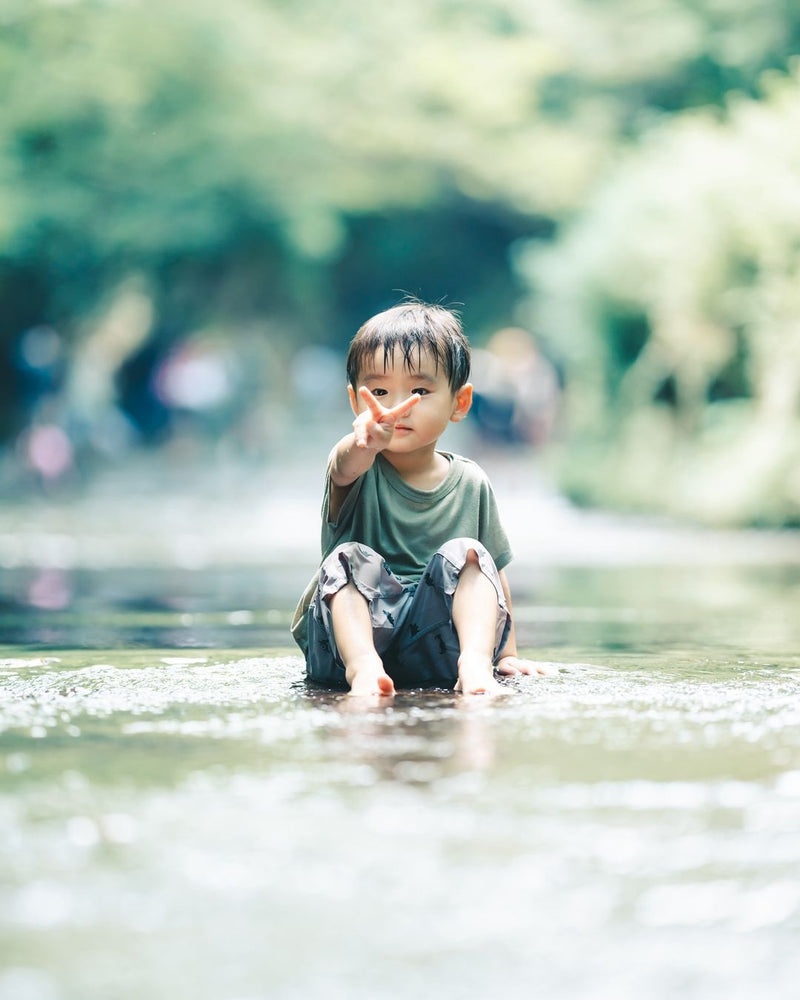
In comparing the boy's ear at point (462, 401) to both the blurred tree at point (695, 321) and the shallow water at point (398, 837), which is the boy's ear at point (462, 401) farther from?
the blurred tree at point (695, 321)

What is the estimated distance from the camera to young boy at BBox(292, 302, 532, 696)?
385 centimetres

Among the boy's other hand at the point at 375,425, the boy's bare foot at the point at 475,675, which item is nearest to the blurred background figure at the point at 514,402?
the boy's bare foot at the point at 475,675

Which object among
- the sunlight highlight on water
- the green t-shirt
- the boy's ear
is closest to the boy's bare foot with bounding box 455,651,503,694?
the sunlight highlight on water

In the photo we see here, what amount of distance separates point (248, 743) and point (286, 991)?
130 centimetres

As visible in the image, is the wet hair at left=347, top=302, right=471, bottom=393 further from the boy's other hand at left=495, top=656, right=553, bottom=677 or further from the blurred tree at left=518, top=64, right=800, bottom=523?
the blurred tree at left=518, top=64, right=800, bottom=523

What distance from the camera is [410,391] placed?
13.0 feet

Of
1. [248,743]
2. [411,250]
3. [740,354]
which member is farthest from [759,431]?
[411,250]

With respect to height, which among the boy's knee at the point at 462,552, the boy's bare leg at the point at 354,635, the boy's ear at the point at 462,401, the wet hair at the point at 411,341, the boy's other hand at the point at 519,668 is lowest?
the boy's other hand at the point at 519,668

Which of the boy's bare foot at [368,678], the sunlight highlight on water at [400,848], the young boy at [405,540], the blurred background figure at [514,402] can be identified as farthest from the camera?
the blurred background figure at [514,402]

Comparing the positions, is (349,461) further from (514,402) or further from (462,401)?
(514,402)

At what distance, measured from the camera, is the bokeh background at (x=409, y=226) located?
14.2 m

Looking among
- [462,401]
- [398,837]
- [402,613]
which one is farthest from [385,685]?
[398,837]

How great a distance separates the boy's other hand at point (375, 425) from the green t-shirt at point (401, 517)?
333mm

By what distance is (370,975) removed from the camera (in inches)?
70.3
